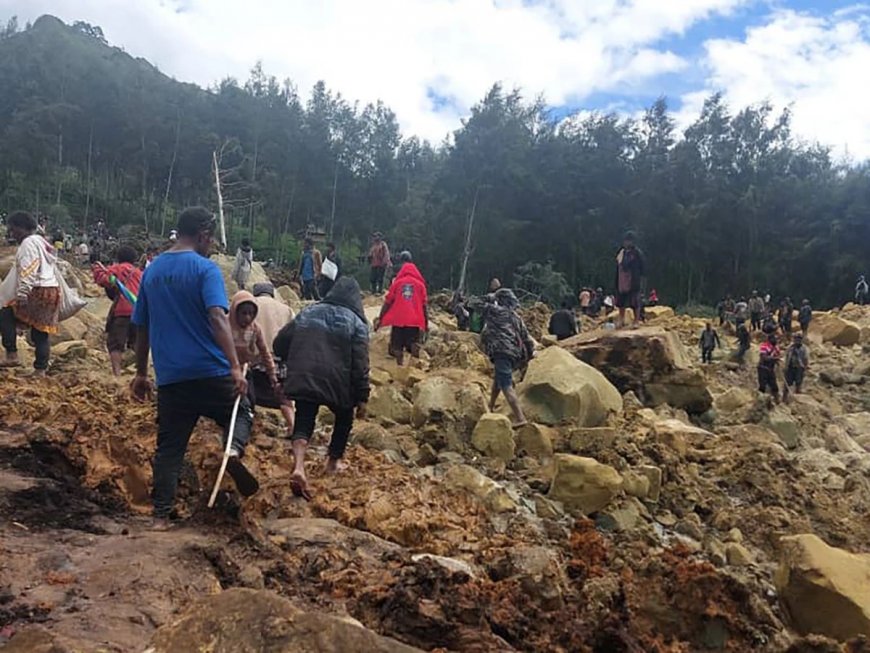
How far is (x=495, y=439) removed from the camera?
21.9ft

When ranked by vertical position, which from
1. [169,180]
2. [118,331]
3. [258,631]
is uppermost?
[169,180]

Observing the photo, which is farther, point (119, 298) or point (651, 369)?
point (651, 369)

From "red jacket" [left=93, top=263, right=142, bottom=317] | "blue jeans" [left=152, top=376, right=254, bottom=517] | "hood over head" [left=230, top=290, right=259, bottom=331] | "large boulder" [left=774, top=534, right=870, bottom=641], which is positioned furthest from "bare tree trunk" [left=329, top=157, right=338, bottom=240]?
"large boulder" [left=774, top=534, right=870, bottom=641]

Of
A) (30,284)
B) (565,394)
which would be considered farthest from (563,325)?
(30,284)

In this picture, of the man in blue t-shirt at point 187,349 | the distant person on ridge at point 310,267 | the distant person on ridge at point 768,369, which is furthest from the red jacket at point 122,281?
the distant person on ridge at point 768,369

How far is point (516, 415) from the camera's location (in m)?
7.57

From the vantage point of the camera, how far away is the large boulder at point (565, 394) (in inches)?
307

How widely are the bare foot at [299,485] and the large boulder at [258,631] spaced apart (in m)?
2.50

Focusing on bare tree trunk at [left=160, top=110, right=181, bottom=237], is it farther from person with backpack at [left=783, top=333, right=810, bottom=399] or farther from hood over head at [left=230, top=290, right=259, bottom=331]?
hood over head at [left=230, top=290, right=259, bottom=331]

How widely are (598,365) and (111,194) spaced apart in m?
40.9

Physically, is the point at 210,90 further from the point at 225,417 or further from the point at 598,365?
the point at 225,417

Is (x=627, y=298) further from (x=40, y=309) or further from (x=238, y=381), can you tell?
(x=238, y=381)

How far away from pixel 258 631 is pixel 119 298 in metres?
5.65

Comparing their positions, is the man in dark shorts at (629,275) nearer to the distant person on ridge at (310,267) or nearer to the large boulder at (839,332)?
the distant person on ridge at (310,267)
